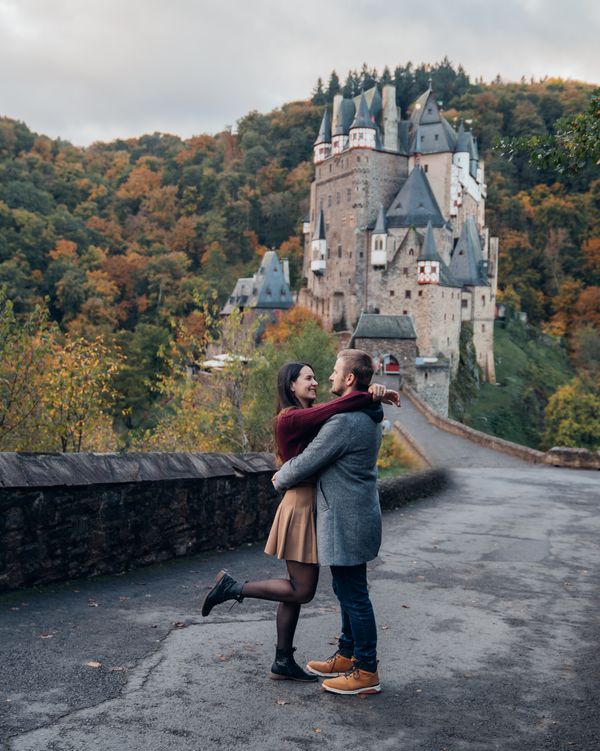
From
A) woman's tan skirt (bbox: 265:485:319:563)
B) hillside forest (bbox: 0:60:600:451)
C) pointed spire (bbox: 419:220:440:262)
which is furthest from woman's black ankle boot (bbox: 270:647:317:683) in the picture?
pointed spire (bbox: 419:220:440:262)

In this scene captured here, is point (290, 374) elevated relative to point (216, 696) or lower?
elevated

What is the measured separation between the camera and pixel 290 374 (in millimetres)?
4742

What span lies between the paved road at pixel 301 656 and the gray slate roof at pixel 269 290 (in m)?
66.4

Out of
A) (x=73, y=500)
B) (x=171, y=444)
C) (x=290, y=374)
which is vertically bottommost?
(x=171, y=444)

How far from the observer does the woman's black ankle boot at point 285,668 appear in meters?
4.54

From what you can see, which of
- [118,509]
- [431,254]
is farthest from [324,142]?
[118,509]

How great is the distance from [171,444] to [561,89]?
121 metres

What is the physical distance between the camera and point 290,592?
15.1 feet

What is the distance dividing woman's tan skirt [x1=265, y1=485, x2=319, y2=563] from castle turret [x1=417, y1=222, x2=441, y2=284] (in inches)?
2391

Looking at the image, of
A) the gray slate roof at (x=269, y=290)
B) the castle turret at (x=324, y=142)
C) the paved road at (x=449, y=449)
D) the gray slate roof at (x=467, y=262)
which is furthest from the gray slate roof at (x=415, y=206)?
the paved road at (x=449, y=449)

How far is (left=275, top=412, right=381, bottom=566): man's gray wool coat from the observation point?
14.6ft

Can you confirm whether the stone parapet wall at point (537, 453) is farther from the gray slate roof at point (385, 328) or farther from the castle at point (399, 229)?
the castle at point (399, 229)

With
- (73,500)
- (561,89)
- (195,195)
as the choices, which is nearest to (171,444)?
(73,500)

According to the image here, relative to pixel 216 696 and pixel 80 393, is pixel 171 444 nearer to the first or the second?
pixel 80 393
